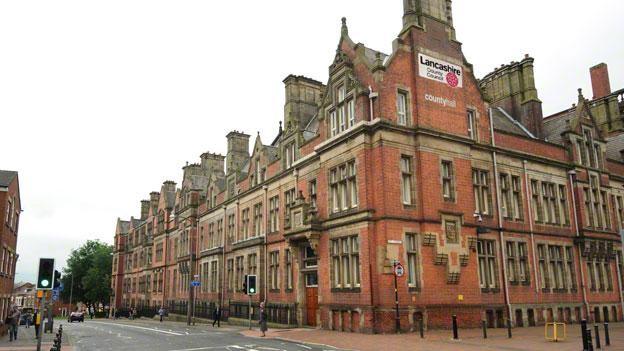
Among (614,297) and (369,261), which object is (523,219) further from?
(369,261)

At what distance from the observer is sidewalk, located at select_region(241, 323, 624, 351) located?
17.6m

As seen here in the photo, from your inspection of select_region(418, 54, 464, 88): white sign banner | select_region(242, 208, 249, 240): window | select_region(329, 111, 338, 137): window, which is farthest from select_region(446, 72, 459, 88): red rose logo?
select_region(242, 208, 249, 240): window

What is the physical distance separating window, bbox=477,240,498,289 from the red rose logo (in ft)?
29.5

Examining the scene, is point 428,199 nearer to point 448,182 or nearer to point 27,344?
point 448,182

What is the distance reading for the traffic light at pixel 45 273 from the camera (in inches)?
624

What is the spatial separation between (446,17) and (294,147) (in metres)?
12.8

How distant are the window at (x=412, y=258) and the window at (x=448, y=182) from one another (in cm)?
327

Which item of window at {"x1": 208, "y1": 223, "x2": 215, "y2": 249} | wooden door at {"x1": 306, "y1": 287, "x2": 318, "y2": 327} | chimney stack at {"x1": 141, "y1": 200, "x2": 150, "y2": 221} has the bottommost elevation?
wooden door at {"x1": 306, "y1": 287, "x2": 318, "y2": 327}

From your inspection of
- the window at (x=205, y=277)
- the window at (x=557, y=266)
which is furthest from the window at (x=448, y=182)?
the window at (x=205, y=277)

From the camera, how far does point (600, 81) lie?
146 ft

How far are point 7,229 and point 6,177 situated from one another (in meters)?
3.23

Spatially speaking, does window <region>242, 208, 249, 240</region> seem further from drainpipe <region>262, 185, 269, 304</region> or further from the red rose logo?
the red rose logo

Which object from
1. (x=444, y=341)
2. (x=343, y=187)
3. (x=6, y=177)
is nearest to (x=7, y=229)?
(x=6, y=177)

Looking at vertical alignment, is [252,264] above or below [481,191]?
below
